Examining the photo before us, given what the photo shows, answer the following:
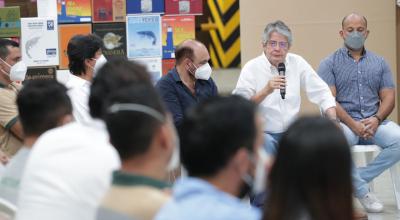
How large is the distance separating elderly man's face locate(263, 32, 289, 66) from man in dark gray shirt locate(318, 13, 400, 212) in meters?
0.59

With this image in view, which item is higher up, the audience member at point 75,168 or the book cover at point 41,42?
the book cover at point 41,42

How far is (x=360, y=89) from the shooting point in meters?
5.94

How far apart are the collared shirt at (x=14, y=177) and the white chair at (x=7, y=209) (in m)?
0.02

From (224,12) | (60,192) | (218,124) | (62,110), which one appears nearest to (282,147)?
(218,124)

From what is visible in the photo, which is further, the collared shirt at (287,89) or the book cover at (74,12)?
the book cover at (74,12)

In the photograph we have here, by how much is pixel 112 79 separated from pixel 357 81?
3730mm

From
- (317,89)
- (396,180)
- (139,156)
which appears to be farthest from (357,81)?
(139,156)

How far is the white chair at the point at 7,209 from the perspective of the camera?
117 inches

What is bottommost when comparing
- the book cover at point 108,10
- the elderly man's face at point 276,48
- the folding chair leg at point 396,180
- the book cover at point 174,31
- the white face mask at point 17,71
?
the folding chair leg at point 396,180

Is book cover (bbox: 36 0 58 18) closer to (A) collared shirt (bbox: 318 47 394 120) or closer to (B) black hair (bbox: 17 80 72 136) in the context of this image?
(A) collared shirt (bbox: 318 47 394 120)

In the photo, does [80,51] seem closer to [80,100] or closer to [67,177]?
[80,100]

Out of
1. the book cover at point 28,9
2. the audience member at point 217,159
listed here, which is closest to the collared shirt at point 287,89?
the book cover at point 28,9

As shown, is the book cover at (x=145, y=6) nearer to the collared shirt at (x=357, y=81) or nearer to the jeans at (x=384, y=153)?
the collared shirt at (x=357, y=81)

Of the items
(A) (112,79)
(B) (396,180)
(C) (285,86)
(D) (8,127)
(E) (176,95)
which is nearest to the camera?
(A) (112,79)
